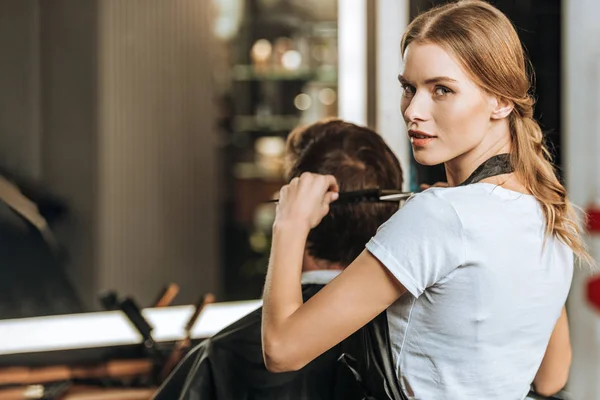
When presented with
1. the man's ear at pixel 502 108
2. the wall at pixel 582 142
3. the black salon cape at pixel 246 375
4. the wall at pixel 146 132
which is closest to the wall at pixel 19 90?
the wall at pixel 146 132

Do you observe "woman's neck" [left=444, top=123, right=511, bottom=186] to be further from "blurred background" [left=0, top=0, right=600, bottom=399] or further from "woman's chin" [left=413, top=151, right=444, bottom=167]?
"blurred background" [left=0, top=0, right=600, bottom=399]

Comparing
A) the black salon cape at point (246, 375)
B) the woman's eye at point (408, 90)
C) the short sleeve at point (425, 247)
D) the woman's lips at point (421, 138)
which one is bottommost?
the black salon cape at point (246, 375)

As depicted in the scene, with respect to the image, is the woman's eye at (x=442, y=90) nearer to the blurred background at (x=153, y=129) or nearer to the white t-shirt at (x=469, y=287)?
the white t-shirt at (x=469, y=287)

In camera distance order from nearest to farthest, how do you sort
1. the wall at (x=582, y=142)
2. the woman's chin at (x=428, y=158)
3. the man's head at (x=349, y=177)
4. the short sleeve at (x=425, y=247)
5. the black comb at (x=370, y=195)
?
the short sleeve at (x=425, y=247) → the woman's chin at (x=428, y=158) → the black comb at (x=370, y=195) → the man's head at (x=349, y=177) → the wall at (x=582, y=142)

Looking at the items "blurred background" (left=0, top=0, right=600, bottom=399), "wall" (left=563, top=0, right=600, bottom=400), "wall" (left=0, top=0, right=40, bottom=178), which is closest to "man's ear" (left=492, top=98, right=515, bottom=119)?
"wall" (left=563, top=0, right=600, bottom=400)

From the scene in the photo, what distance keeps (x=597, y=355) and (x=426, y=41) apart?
3.53ft

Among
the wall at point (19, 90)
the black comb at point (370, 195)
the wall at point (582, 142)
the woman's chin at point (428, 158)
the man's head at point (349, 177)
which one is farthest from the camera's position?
the wall at point (19, 90)

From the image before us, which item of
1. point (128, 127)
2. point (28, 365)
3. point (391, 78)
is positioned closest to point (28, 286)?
point (28, 365)

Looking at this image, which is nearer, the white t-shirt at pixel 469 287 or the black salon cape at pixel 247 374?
the white t-shirt at pixel 469 287

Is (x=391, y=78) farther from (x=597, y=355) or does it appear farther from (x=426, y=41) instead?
(x=426, y=41)

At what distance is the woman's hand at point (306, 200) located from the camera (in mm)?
1270

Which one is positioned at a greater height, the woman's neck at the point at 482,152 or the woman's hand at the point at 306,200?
the woman's neck at the point at 482,152

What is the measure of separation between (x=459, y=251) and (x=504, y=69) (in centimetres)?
29

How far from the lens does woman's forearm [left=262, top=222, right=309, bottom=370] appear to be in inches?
46.3
